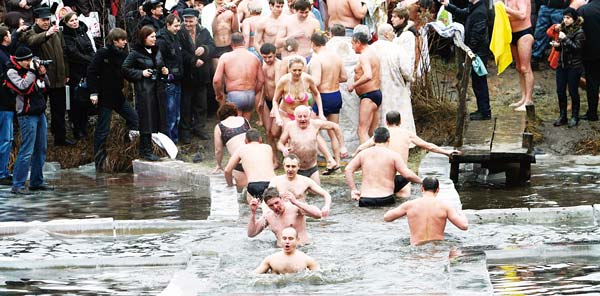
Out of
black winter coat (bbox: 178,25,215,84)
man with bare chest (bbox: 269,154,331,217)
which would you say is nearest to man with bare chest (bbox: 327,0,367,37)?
black winter coat (bbox: 178,25,215,84)

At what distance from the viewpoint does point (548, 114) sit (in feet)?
70.6

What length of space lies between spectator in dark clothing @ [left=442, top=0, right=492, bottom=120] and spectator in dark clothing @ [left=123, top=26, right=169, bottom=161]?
4.22 m

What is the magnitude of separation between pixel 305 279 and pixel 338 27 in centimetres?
750

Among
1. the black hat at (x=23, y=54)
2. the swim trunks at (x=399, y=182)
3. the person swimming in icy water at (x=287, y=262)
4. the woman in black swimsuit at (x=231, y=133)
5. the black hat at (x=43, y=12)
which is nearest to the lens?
the person swimming in icy water at (x=287, y=262)

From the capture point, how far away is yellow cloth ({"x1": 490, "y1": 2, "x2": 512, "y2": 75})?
66.6 feet

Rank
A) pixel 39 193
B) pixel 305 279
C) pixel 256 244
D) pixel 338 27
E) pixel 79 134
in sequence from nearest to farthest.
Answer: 1. pixel 305 279
2. pixel 256 244
3. pixel 39 193
4. pixel 338 27
5. pixel 79 134

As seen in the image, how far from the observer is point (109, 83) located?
1986cm

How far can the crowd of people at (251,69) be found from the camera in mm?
17750

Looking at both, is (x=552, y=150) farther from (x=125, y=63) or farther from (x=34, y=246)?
(x=34, y=246)

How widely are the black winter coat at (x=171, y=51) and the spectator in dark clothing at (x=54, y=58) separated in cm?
143

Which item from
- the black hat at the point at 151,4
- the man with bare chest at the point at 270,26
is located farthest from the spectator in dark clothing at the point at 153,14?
the man with bare chest at the point at 270,26

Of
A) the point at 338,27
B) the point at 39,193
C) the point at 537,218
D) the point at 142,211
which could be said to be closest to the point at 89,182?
the point at 39,193

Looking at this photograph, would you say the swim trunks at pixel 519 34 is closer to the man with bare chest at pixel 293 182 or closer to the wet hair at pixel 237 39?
the wet hair at pixel 237 39

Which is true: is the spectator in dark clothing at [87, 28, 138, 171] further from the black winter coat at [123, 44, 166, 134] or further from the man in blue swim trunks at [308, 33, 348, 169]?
the man in blue swim trunks at [308, 33, 348, 169]
